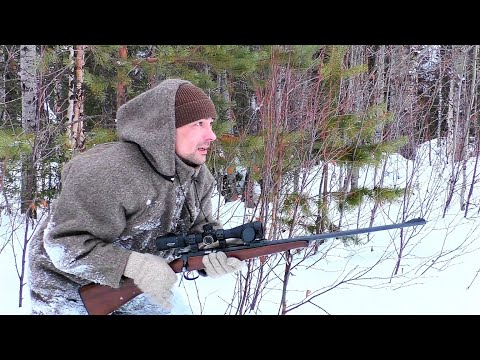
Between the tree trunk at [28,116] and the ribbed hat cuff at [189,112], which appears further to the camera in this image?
the tree trunk at [28,116]

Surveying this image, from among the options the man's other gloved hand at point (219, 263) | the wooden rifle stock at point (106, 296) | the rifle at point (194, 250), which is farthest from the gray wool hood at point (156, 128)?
the wooden rifle stock at point (106, 296)

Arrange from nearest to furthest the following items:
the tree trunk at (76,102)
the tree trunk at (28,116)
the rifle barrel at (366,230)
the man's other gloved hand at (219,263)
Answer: the rifle barrel at (366,230), the man's other gloved hand at (219,263), the tree trunk at (76,102), the tree trunk at (28,116)

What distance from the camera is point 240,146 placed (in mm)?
5121

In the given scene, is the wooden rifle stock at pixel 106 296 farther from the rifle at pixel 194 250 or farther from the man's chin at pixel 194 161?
the man's chin at pixel 194 161

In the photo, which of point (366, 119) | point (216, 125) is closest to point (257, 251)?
point (216, 125)

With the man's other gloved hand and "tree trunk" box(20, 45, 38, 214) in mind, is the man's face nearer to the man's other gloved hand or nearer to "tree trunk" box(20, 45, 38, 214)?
the man's other gloved hand

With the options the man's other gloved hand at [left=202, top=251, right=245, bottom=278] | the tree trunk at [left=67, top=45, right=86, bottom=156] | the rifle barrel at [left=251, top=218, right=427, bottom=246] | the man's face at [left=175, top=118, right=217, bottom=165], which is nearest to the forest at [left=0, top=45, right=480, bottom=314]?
the tree trunk at [left=67, top=45, right=86, bottom=156]

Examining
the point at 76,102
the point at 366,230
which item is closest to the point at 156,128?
the point at 366,230

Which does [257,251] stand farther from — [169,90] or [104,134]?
[104,134]

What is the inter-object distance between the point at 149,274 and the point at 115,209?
361 mm

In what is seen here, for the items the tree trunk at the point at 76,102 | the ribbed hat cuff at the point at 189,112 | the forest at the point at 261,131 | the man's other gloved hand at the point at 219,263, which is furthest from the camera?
the tree trunk at the point at 76,102

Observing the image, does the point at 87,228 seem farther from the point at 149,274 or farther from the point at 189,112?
the point at 189,112

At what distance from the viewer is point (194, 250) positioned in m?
2.38

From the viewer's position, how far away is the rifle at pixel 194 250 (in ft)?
Result: 7.35
